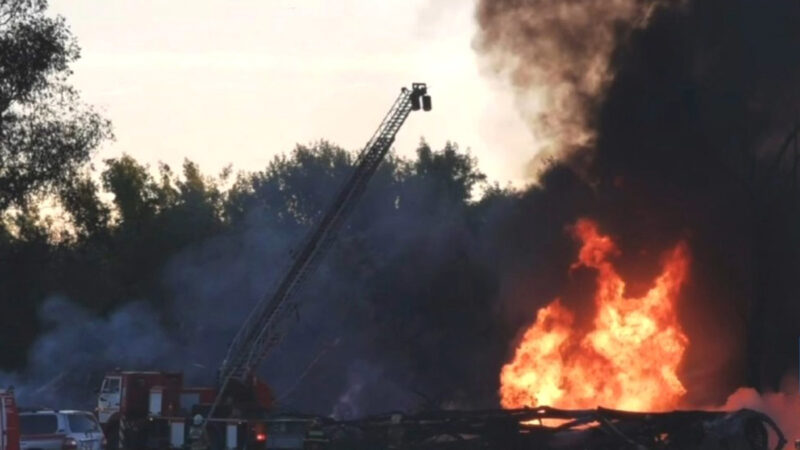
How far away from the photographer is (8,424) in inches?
1334

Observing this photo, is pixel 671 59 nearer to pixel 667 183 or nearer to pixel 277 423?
pixel 667 183

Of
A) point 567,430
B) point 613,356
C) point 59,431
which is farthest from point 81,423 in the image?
point 613,356

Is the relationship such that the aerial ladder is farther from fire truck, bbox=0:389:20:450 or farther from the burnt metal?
fire truck, bbox=0:389:20:450

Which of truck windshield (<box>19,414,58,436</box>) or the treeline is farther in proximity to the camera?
the treeline

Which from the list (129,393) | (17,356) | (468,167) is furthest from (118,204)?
(129,393)

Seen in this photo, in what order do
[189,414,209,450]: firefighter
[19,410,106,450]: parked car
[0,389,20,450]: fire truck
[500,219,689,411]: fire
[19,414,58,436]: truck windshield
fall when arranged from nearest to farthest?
[0,389,20,450]: fire truck < [19,410,106,450]: parked car < [19,414,58,436]: truck windshield < [500,219,689,411]: fire < [189,414,209,450]: firefighter

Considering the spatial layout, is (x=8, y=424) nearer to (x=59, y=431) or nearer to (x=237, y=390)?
(x=59, y=431)

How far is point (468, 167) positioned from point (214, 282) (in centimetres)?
2430

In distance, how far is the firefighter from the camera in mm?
50250

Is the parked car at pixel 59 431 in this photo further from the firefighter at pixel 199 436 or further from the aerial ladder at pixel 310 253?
the aerial ladder at pixel 310 253

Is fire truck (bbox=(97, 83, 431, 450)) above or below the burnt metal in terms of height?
above

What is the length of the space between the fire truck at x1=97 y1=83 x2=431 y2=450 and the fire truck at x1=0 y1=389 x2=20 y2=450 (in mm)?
14744

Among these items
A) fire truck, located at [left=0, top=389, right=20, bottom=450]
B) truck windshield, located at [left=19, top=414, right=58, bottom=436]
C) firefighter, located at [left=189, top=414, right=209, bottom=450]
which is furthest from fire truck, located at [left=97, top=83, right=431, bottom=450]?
fire truck, located at [left=0, top=389, right=20, bottom=450]

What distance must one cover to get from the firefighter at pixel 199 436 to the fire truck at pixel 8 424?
643 inches
